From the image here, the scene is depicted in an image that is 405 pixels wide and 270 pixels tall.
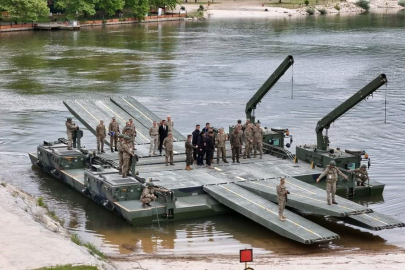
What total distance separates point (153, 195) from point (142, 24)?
83796 mm

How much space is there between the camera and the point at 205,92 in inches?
1929

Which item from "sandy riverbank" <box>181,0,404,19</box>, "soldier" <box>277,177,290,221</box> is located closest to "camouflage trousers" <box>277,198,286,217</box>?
"soldier" <box>277,177,290,221</box>

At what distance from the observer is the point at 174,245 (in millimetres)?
22219

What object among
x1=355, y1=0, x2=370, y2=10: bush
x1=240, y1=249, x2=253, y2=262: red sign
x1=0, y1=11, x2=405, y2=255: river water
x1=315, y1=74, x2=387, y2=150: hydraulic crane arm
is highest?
x1=355, y1=0, x2=370, y2=10: bush

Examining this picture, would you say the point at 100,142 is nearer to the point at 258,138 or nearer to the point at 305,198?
the point at 258,138

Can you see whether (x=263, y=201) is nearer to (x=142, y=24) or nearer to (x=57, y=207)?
(x=57, y=207)

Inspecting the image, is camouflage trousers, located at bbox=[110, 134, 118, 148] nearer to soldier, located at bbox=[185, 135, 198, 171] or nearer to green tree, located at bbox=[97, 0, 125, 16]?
soldier, located at bbox=[185, 135, 198, 171]

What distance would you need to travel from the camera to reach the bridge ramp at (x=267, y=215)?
21078mm

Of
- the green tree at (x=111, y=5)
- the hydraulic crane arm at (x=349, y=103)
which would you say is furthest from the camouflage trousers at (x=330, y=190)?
the green tree at (x=111, y=5)

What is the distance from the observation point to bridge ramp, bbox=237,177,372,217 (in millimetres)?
22234

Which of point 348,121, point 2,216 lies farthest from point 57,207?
point 348,121

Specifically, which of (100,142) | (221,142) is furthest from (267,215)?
(100,142)

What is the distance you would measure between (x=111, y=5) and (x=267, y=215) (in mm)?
86090

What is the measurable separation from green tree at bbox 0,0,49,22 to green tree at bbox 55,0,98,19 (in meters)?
6.26
